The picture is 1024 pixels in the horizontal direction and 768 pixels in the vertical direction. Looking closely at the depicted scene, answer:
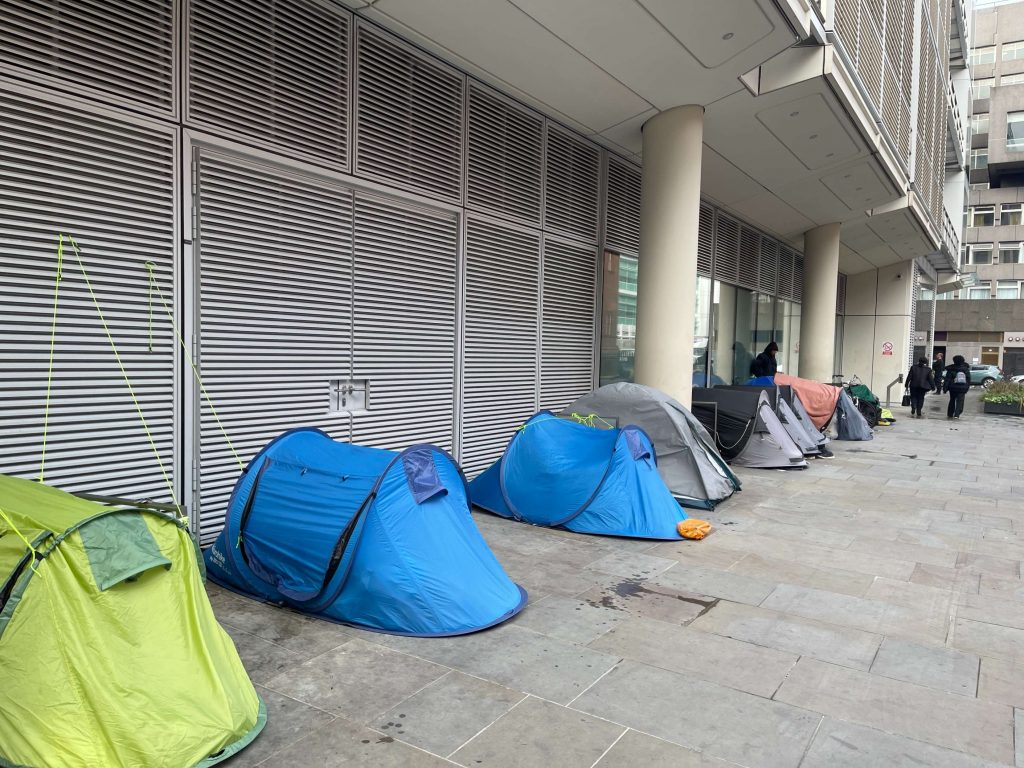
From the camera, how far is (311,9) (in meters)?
6.20

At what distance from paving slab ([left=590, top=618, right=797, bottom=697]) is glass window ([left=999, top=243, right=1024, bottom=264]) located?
52617 mm

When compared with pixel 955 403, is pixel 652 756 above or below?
below

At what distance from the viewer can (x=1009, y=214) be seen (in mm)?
46688

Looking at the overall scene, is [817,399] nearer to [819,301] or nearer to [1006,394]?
[819,301]

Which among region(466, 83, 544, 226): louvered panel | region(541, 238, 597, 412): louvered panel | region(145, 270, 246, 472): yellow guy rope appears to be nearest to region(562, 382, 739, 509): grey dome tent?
region(541, 238, 597, 412): louvered panel

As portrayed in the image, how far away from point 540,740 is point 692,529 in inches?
145

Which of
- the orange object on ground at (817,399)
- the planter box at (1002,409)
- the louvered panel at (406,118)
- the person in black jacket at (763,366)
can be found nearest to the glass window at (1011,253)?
the planter box at (1002,409)

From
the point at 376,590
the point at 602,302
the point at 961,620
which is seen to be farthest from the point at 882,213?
the point at 376,590

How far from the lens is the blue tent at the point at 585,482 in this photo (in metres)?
6.49

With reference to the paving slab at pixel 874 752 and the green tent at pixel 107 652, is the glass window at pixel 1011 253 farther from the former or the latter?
the green tent at pixel 107 652

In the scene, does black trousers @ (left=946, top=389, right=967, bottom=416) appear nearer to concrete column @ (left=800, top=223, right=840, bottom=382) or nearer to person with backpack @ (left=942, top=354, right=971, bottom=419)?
person with backpack @ (left=942, top=354, right=971, bottom=419)

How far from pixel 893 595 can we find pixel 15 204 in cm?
658

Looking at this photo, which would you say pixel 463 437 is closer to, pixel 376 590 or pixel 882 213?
pixel 376 590

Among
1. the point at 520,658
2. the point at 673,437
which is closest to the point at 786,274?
the point at 673,437
